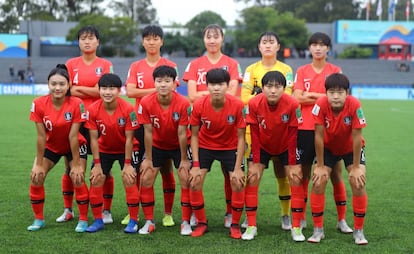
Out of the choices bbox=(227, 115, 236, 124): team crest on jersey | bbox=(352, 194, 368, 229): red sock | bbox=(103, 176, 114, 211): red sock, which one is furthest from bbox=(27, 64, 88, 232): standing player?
bbox=(352, 194, 368, 229): red sock

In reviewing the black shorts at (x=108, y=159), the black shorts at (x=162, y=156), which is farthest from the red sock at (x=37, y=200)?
the black shorts at (x=162, y=156)

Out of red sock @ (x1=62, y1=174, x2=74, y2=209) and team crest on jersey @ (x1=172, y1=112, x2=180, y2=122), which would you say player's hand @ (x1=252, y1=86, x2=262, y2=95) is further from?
red sock @ (x1=62, y1=174, x2=74, y2=209)

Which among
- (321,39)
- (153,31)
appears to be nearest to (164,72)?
(153,31)

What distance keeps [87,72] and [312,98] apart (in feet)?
8.81

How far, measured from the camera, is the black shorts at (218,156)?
609 cm

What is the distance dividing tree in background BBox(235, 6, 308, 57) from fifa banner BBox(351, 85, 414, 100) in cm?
1980

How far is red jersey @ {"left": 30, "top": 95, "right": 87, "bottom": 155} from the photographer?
6.10 metres

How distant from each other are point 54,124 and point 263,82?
233 cm

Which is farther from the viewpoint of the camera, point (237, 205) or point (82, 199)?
point (82, 199)

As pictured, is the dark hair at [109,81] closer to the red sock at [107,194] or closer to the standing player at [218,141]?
the standing player at [218,141]

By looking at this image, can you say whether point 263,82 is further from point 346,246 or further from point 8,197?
point 8,197

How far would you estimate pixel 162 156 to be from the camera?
6328 mm

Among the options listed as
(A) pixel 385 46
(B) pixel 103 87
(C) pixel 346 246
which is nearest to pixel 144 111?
(B) pixel 103 87

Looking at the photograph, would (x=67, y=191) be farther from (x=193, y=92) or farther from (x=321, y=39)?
(x=321, y=39)
